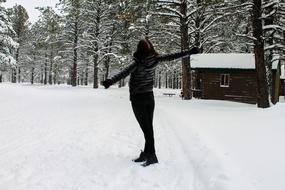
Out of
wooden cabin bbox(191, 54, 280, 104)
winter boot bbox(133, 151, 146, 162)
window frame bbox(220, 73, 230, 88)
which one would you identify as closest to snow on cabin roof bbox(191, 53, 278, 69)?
wooden cabin bbox(191, 54, 280, 104)

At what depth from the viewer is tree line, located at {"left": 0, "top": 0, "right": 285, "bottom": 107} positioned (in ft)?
63.2

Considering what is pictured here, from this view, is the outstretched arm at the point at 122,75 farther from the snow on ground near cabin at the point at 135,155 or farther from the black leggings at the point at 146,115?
the snow on ground near cabin at the point at 135,155

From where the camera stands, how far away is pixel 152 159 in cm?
598

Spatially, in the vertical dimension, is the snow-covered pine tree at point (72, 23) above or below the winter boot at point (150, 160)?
above

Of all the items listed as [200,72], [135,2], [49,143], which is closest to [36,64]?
[200,72]

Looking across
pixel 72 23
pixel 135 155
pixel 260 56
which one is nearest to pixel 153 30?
pixel 72 23

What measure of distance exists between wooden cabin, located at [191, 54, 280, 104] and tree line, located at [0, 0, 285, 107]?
1.40 metres

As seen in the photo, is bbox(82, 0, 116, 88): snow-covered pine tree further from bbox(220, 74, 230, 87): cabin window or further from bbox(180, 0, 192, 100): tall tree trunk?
bbox(180, 0, 192, 100): tall tree trunk

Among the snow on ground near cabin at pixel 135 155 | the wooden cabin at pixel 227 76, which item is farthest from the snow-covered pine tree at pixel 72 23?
the snow on ground near cabin at pixel 135 155

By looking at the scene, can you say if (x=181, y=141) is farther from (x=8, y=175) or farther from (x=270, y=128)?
(x=8, y=175)

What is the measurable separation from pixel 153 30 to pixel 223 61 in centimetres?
806

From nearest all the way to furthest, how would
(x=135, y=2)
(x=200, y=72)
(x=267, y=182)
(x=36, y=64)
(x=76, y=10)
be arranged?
(x=267, y=182) < (x=135, y=2) < (x=200, y=72) < (x=76, y=10) < (x=36, y=64)

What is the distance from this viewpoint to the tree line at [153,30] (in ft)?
63.2

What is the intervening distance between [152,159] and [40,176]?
188 centimetres
